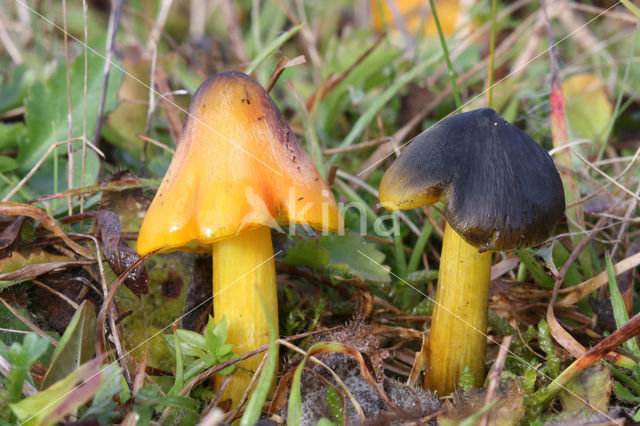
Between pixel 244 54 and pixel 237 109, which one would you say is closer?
pixel 237 109

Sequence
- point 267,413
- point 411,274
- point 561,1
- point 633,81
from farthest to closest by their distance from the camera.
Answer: point 561,1 → point 633,81 → point 411,274 → point 267,413

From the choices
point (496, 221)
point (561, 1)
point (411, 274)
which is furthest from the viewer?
point (561, 1)

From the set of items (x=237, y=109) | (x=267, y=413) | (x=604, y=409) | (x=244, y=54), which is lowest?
(x=604, y=409)

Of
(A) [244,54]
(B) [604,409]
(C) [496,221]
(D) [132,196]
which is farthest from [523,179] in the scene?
(A) [244,54]

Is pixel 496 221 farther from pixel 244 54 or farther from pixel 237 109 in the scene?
pixel 244 54

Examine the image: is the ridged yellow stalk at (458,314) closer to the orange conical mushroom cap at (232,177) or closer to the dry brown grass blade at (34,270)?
the orange conical mushroom cap at (232,177)

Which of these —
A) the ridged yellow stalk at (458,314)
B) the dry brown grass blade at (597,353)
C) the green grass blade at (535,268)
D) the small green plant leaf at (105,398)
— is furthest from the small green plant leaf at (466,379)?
the small green plant leaf at (105,398)

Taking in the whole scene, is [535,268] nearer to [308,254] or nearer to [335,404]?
[308,254]

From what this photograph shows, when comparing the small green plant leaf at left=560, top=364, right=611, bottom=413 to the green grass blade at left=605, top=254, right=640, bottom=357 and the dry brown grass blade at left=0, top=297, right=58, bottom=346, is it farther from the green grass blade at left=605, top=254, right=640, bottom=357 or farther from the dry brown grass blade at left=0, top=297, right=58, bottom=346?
the dry brown grass blade at left=0, top=297, right=58, bottom=346
